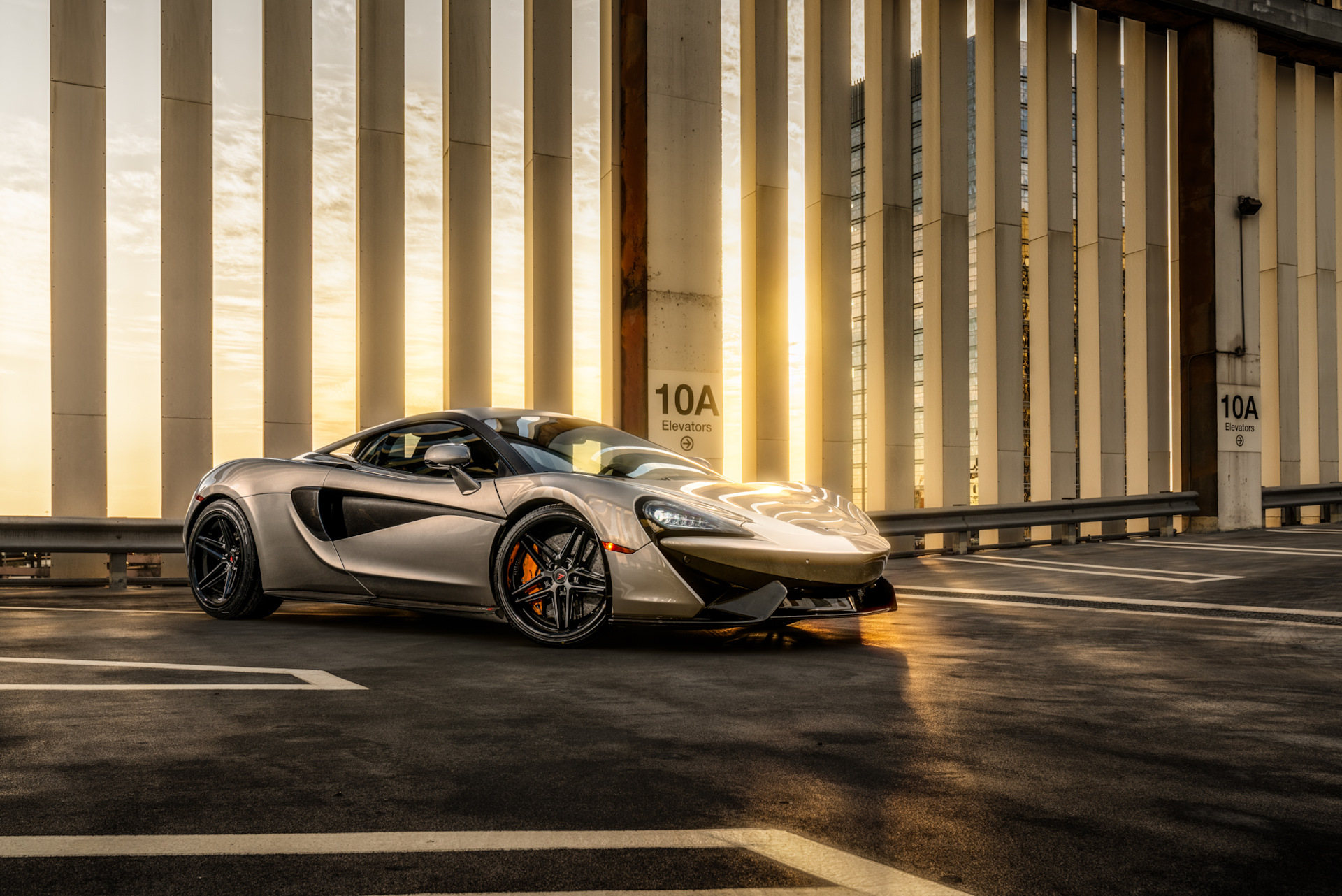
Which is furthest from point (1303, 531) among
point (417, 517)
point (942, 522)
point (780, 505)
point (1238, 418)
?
point (417, 517)

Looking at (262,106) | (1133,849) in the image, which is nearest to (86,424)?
(262,106)

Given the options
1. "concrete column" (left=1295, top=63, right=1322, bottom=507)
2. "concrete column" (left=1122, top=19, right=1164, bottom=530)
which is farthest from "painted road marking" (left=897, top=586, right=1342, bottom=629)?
"concrete column" (left=1295, top=63, right=1322, bottom=507)

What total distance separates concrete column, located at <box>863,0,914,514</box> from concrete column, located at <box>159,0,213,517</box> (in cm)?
815

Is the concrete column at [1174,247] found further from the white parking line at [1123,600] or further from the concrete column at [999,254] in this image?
the white parking line at [1123,600]

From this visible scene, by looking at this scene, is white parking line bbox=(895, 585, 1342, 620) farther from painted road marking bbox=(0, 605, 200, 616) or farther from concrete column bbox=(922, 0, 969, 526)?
concrete column bbox=(922, 0, 969, 526)

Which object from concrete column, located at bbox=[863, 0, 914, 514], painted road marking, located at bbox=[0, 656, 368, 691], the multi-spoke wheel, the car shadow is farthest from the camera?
concrete column, located at bbox=[863, 0, 914, 514]

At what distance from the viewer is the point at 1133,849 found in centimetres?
212

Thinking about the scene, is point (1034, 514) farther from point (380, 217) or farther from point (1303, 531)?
point (380, 217)

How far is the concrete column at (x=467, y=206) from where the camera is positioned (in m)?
11.5

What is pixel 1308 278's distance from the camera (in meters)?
18.9

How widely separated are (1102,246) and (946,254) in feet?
9.78

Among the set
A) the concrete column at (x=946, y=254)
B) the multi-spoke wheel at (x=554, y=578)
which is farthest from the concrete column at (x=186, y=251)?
the concrete column at (x=946, y=254)

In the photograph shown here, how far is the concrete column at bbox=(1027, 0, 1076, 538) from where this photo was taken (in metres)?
15.2

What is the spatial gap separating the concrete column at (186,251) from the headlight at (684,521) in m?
6.98
